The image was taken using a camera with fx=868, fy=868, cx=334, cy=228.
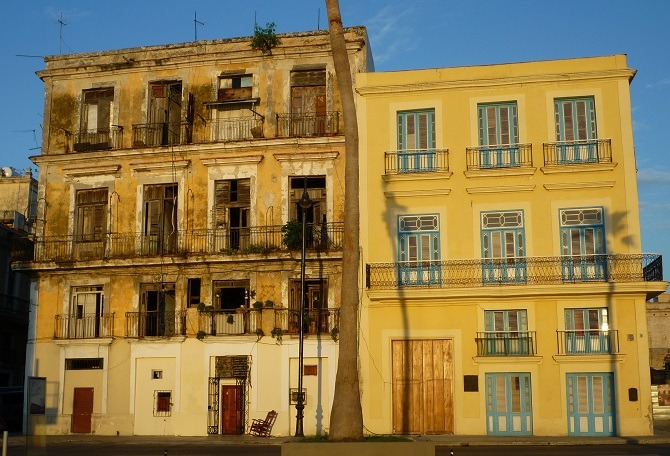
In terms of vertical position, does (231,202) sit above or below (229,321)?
above

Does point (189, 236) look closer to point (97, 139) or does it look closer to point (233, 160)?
point (233, 160)

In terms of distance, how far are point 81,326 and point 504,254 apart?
1657cm

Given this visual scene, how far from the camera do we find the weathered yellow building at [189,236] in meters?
32.0

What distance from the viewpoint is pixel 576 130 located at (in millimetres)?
30484

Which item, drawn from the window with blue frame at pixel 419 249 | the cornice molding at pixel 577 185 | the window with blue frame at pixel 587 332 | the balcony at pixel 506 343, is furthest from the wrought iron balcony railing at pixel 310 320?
the cornice molding at pixel 577 185

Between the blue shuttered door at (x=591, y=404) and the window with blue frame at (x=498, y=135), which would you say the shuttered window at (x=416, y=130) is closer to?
the window with blue frame at (x=498, y=135)

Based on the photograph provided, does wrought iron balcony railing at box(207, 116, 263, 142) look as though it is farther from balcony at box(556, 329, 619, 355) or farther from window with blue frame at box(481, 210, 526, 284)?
balcony at box(556, 329, 619, 355)

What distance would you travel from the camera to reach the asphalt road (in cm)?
2189

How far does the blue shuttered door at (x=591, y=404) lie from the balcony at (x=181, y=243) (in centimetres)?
966

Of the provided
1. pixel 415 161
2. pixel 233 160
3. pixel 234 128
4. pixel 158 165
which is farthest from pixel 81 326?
pixel 415 161

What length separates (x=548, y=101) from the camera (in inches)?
1206

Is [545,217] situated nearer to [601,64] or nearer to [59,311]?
[601,64]

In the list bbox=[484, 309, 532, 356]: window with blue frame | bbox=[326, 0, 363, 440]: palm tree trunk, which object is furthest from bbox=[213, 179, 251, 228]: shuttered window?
bbox=[326, 0, 363, 440]: palm tree trunk

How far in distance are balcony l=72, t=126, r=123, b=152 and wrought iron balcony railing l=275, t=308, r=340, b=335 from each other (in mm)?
9859
